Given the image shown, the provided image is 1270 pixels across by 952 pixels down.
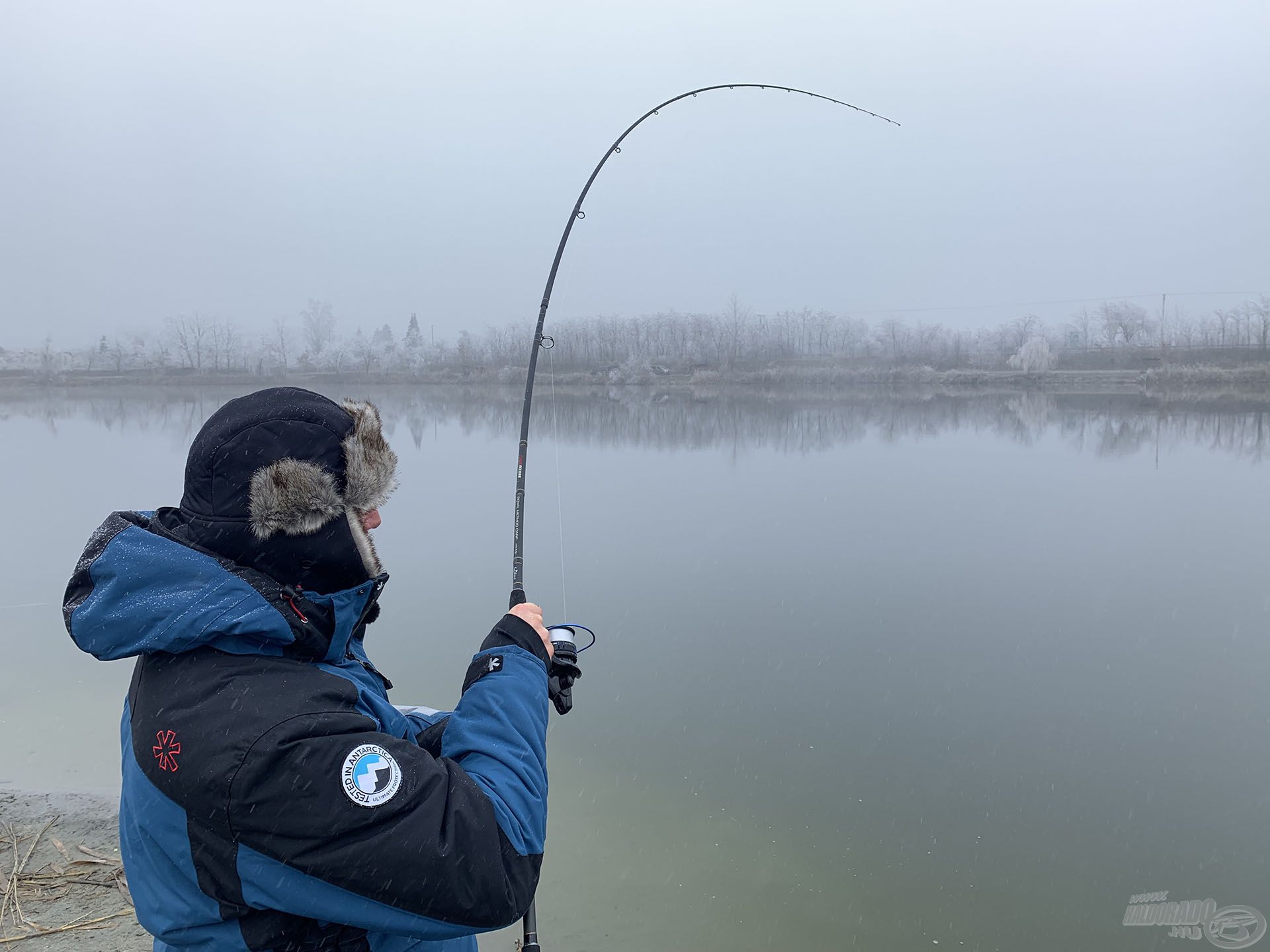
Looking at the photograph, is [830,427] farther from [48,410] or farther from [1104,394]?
[48,410]

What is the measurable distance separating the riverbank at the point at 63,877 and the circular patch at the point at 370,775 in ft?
6.69

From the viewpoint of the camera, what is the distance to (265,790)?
81 centimetres

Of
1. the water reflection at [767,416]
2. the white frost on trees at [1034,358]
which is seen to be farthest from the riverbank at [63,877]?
the white frost on trees at [1034,358]

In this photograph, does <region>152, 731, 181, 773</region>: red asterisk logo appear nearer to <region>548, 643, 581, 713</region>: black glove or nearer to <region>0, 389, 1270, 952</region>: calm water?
<region>548, 643, 581, 713</region>: black glove

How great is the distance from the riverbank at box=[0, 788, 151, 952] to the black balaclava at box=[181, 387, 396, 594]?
6.56ft

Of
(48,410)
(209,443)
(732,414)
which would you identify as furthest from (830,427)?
(48,410)

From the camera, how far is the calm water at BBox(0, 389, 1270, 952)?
114 inches

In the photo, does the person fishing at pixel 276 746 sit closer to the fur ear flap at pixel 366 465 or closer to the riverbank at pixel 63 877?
the fur ear flap at pixel 366 465

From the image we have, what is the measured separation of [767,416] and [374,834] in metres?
21.4

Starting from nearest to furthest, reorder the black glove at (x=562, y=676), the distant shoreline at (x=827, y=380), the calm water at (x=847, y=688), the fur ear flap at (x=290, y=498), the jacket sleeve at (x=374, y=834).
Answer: the jacket sleeve at (x=374, y=834), the fur ear flap at (x=290, y=498), the black glove at (x=562, y=676), the calm water at (x=847, y=688), the distant shoreline at (x=827, y=380)

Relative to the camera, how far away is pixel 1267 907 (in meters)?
2.78

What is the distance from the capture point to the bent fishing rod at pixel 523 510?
4.67 ft

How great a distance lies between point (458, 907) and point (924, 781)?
3140 millimetres

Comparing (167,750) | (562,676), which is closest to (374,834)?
(167,750)
